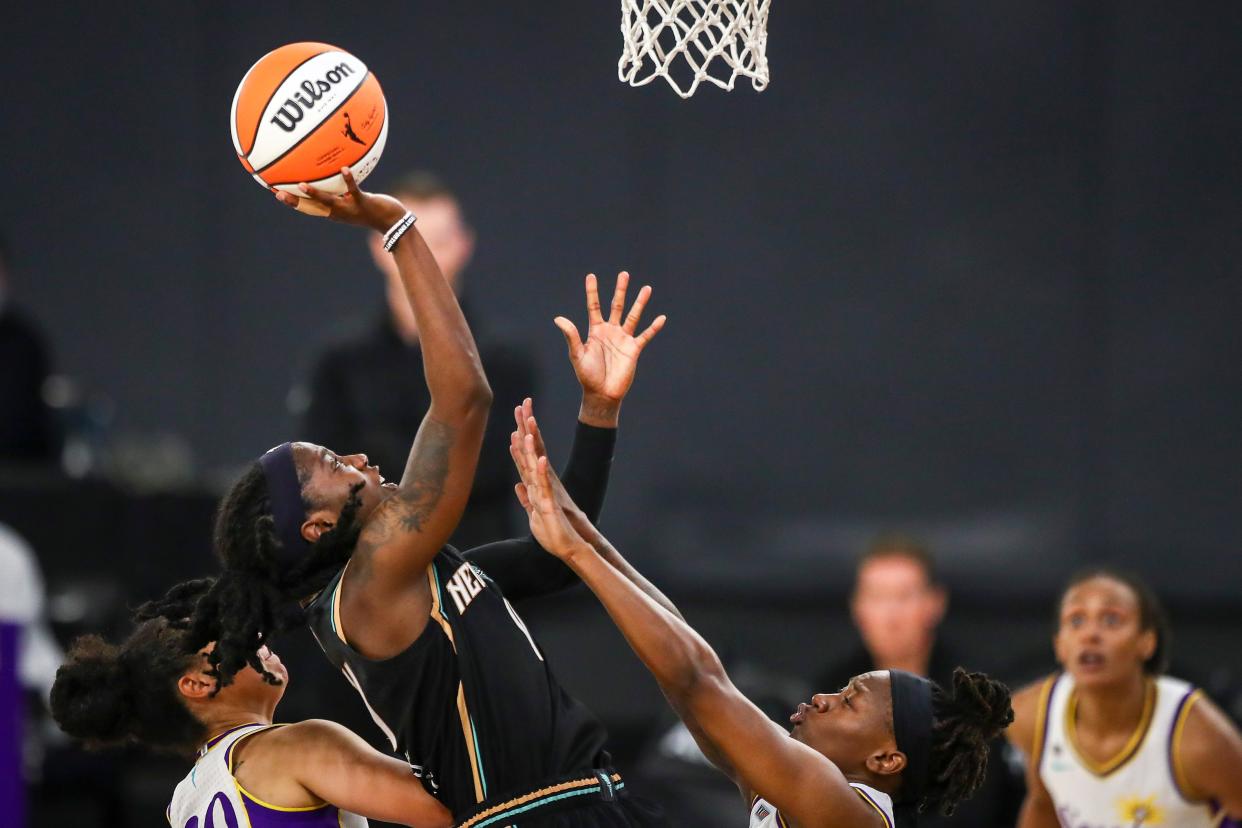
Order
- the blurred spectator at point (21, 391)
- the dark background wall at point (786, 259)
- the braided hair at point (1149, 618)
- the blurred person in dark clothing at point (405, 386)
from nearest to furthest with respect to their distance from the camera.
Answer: the braided hair at point (1149, 618) < the blurred person in dark clothing at point (405, 386) < the blurred spectator at point (21, 391) < the dark background wall at point (786, 259)

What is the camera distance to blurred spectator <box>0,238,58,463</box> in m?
8.04

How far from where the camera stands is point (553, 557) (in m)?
4.17

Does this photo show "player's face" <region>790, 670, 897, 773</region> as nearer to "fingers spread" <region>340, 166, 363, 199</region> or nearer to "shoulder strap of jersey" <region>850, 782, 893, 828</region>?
"shoulder strap of jersey" <region>850, 782, 893, 828</region>

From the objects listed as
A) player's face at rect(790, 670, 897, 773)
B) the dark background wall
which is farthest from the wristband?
the dark background wall

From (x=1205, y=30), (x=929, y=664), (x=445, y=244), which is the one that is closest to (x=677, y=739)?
(x=929, y=664)

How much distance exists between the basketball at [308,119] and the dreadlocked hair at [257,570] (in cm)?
64

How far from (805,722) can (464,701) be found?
32.8 inches

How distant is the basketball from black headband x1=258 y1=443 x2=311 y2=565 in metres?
0.59

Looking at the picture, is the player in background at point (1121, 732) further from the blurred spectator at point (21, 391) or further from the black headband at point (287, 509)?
the blurred spectator at point (21, 391)

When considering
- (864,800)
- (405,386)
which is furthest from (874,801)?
(405,386)

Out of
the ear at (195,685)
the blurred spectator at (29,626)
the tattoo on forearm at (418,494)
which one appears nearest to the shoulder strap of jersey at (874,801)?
the tattoo on forearm at (418,494)

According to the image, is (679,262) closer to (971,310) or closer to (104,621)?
(971,310)

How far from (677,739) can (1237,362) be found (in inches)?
154

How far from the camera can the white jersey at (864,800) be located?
385cm
